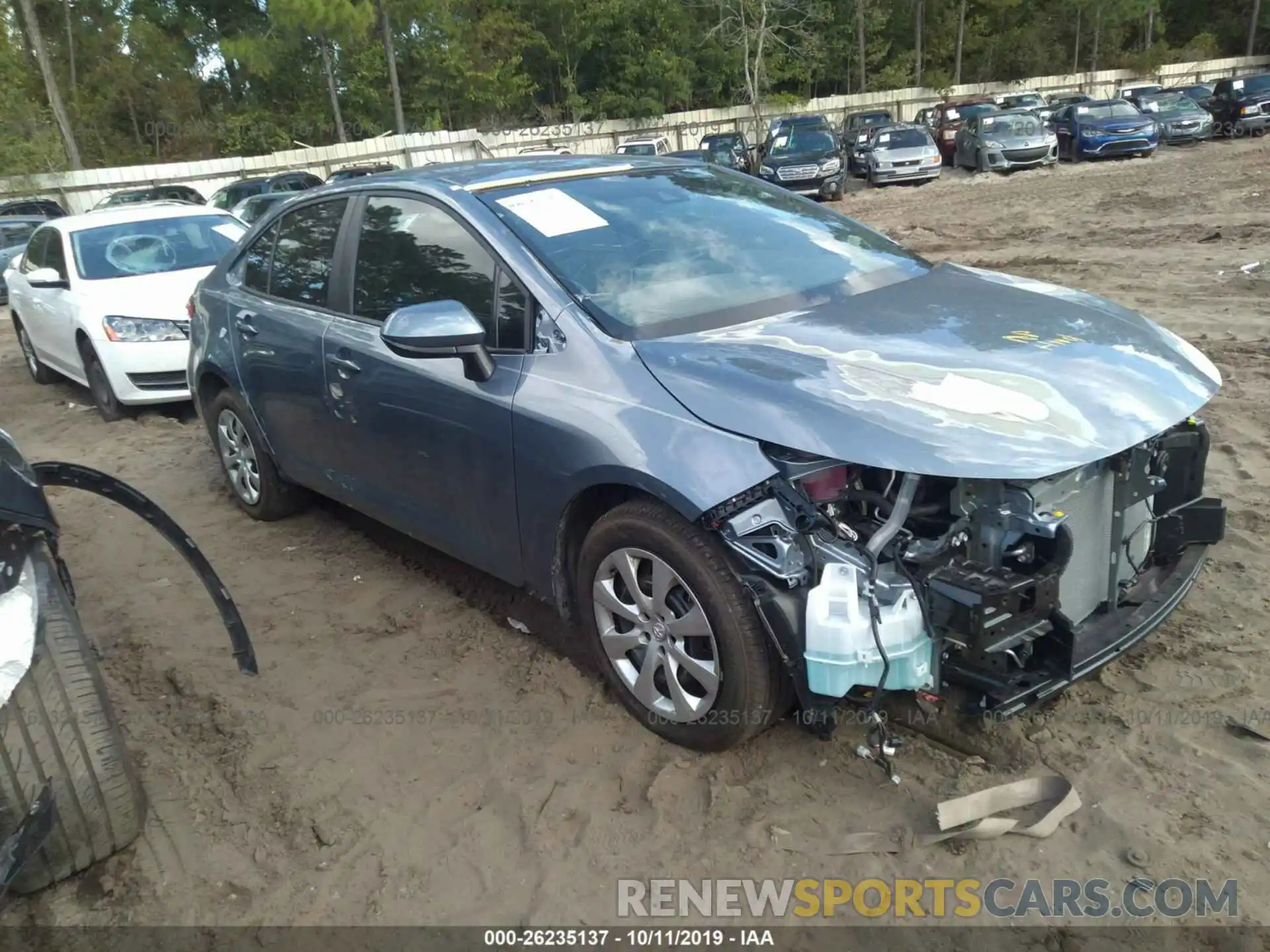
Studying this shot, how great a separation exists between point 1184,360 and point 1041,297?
53 centimetres

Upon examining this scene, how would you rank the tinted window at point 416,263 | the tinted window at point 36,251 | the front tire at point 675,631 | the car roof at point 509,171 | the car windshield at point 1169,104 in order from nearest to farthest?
the front tire at point 675,631, the tinted window at point 416,263, the car roof at point 509,171, the tinted window at point 36,251, the car windshield at point 1169,104

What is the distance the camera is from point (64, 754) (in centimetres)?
252

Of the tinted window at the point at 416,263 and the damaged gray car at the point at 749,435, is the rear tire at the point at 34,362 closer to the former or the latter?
the damaged gray car at the point at 749,435

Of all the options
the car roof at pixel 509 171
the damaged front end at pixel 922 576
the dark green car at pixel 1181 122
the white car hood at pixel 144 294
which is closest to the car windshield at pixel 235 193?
the white car hood at pixel 144 294

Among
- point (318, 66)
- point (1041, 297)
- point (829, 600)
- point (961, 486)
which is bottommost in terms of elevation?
point (829, 600)

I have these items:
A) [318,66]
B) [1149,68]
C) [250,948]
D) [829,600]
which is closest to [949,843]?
[829,600]

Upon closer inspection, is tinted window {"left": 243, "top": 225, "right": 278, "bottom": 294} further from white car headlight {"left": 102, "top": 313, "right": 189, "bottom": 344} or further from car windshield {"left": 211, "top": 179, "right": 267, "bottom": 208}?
car windshield {"left": 211, "top": 179, "right": 267, "bottom": 208}

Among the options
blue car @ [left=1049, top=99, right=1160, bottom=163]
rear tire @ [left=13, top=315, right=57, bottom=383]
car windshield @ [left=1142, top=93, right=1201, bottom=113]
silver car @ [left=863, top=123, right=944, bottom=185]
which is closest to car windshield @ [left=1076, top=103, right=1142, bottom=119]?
blue car @ [left=1049, top=99, right=1160, bottom=163]

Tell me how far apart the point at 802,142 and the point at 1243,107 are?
1303 centimetres

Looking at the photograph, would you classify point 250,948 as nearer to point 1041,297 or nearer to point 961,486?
point 961,486

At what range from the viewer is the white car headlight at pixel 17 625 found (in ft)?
7.66

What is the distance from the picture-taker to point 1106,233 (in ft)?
40.1

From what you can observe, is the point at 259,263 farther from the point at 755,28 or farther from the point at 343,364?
the point at 755,28

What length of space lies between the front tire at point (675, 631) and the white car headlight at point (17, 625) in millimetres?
1492
